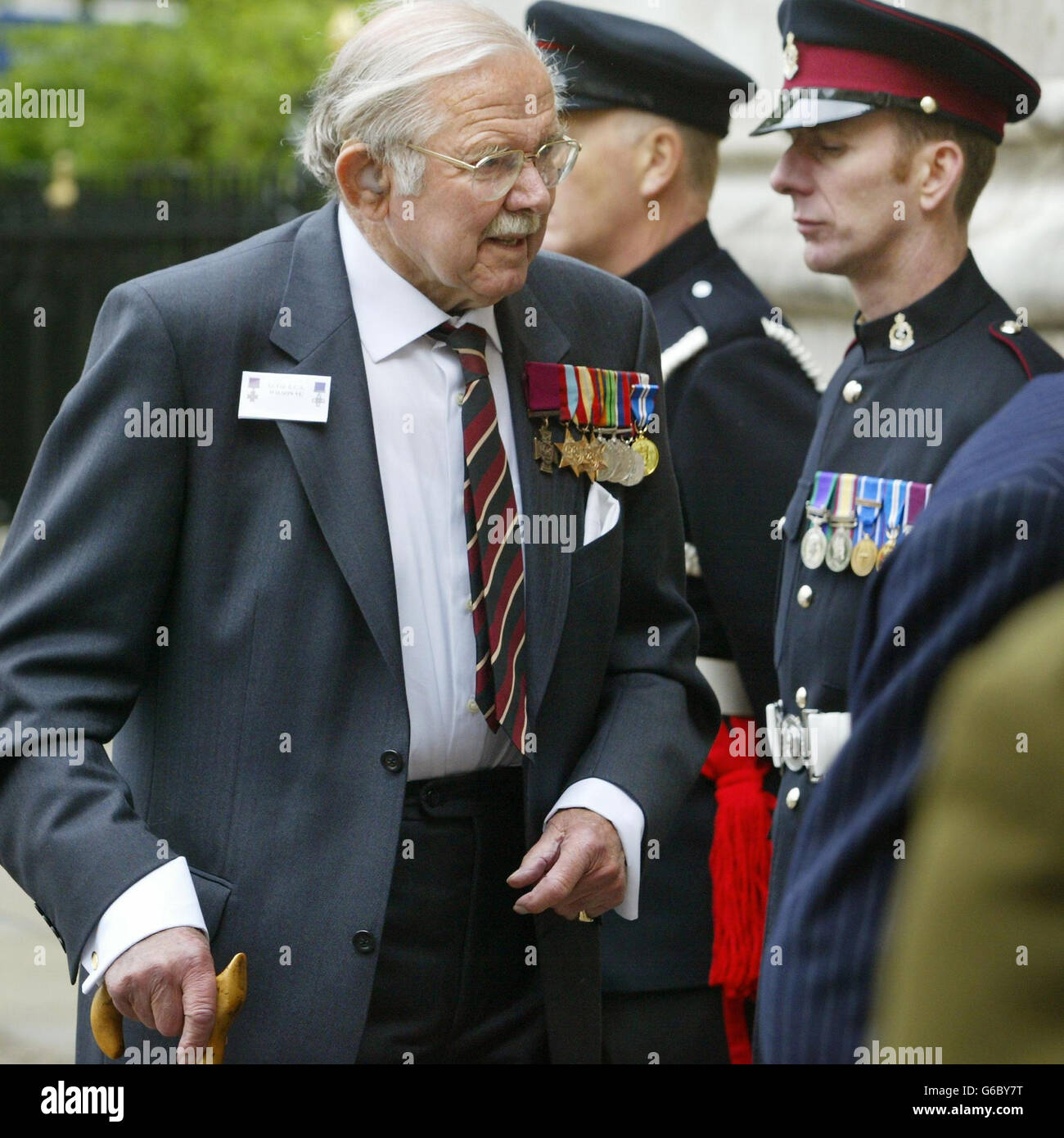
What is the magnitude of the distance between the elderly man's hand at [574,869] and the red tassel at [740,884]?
29.5 inches

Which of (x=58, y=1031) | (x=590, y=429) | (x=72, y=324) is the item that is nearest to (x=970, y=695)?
(x=590, y=429)

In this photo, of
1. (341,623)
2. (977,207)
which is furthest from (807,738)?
(977,207)

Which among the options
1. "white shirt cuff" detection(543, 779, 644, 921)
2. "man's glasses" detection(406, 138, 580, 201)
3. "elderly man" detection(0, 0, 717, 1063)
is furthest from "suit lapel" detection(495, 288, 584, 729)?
"man's glasses" detection(406, 138, 580, 201)

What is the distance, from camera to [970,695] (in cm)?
83

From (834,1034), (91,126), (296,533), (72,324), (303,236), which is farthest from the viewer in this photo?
(91,126)

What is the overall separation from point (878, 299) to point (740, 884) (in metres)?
1.07

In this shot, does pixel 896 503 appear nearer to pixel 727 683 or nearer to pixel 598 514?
pixel 598 514

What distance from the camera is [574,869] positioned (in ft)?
7.98

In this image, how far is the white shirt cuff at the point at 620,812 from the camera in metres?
2.54

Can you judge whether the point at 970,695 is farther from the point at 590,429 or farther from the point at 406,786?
the point at 590,429

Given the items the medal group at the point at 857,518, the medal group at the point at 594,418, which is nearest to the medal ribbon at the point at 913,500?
the medal group at the point at 857,518

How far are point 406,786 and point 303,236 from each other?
30.7 inches

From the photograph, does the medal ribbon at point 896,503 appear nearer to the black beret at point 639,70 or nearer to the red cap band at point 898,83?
the red cap band at point 898,83

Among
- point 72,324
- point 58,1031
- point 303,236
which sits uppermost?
point 72,324
